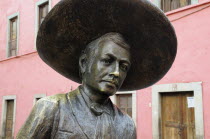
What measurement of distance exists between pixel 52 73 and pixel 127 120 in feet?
32.2

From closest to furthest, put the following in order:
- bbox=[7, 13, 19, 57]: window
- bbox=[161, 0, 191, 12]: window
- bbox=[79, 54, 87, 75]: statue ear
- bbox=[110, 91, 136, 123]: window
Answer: bbox=[79, 54, 87, 75]: statue ear
bbox=[161, 0, 191, 12]: window
bbox=[110, 91, 136, 123]: window
bbox=[7, 13, 19, 57]: window

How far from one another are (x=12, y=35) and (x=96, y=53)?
524 inches

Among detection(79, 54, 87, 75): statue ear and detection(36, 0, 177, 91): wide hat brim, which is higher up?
detection(36, 0, 177, 91): wide hat brim

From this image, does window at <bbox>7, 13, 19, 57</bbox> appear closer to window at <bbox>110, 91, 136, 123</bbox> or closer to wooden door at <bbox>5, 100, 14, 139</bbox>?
wooden door at <bbox>5, 100, 14, 139</bbox>

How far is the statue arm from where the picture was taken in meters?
1.50

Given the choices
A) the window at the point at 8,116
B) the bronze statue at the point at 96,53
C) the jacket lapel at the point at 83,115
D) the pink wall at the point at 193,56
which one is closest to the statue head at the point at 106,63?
the bronze statue at the point at 96,53

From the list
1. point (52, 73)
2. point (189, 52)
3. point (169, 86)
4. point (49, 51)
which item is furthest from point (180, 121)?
point (49, 51)

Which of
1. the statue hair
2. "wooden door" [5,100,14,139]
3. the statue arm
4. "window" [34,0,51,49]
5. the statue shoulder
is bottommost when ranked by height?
"wooden door" [5,100,14,139]

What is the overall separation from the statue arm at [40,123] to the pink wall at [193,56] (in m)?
6.05

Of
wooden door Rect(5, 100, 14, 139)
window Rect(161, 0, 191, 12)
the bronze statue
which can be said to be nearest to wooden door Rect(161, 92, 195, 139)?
window Rect(161, 0, 191, 12)

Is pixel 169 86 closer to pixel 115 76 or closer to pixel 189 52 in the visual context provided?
pixel 189 52

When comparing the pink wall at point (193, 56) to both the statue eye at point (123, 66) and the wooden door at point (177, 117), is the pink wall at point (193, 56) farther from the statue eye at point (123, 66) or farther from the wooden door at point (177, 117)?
the statue eye at point (123, 66)

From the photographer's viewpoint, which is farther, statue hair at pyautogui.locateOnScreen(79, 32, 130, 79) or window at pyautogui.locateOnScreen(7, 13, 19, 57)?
window at pyautogui.locateOnScreen(7, 13, 19, 57)

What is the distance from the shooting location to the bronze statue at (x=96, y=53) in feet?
5.08
